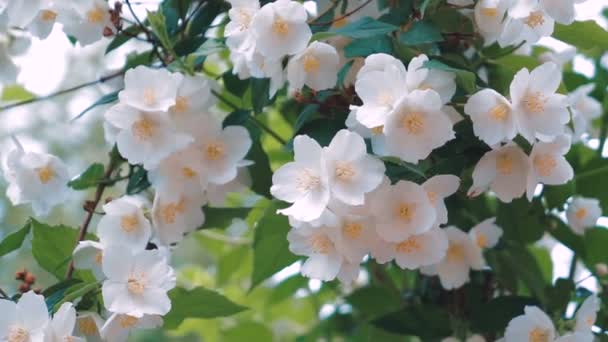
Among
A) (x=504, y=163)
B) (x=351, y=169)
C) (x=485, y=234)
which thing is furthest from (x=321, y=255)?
(x=485, y=234)

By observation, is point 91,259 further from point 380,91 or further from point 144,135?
point 380,91

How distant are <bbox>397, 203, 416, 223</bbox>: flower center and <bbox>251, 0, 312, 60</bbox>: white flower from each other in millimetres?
209

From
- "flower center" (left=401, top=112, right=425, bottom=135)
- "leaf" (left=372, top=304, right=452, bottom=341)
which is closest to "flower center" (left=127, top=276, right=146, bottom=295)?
"flower center" (left=401, top=112, right=425, bottom=135)

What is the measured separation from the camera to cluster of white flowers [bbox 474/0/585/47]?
932mm

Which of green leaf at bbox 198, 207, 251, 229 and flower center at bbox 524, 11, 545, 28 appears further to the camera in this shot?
green leaf at bbox 198, 207, 251, 229

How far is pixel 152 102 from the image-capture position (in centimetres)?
99

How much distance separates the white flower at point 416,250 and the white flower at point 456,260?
0.17m

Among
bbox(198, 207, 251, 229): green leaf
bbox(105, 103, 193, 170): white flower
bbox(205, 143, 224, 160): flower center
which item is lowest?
bbox(198, 207, 251, 229): green leaf

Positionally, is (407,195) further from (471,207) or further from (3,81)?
(3,81)

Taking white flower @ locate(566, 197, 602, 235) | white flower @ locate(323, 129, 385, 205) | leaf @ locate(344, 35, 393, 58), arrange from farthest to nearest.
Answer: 1. white flower @ locate(566, 197, 602, 235)
2. leaf @ locate(344, 35, 393, 58)
3. white flower @ locate(323, 129, 385, 205)

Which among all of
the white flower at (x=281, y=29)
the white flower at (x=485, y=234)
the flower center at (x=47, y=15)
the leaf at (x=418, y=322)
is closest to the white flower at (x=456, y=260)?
the white flower at (x=485, y=234)

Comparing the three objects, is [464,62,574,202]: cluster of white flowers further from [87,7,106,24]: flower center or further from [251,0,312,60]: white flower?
[87,7,106,24]: flower center

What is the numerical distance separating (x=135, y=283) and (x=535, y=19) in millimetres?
504

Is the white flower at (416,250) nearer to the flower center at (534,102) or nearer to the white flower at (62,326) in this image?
the flower center at (534,102)
